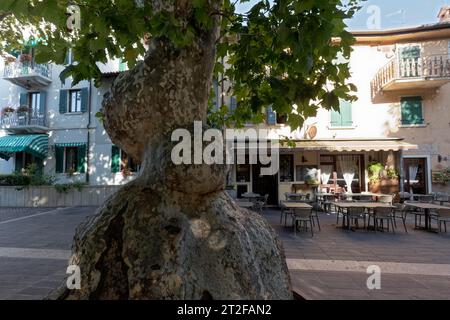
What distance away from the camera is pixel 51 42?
1943mm

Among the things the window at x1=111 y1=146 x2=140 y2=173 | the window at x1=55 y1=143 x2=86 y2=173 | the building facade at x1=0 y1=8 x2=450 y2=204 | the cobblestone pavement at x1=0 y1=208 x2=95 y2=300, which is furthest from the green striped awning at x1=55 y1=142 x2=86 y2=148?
the cobblestone pavement at x1=0 y1=208 x2=95 y2=300

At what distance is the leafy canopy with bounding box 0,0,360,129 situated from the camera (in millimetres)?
1689

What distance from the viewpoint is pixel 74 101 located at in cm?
1791

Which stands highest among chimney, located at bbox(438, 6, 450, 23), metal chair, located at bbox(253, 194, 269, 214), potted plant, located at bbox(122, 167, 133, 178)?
chimney, located at bbox(438, 6, 450, 23)

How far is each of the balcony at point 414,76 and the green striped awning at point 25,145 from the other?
20.3 metres

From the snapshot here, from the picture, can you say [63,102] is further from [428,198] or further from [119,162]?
[428,198]

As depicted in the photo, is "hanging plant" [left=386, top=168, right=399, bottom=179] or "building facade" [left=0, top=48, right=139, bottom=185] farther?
"building facade" [left=0, top=48, right=139, bottom=185]

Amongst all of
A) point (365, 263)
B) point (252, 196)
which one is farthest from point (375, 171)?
point (365, 263)

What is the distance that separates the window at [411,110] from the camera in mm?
15555

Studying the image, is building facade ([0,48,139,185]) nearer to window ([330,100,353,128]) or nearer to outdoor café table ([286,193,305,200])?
outdoor café table ([286,193,305,200])

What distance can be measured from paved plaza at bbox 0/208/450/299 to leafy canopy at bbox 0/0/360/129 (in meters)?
2.79

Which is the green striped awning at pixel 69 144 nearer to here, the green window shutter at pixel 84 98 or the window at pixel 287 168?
the green window shutter at pixel 84 98

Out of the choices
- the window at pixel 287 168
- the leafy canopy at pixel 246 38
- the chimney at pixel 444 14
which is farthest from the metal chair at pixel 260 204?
the chimney at pixel 444 14
